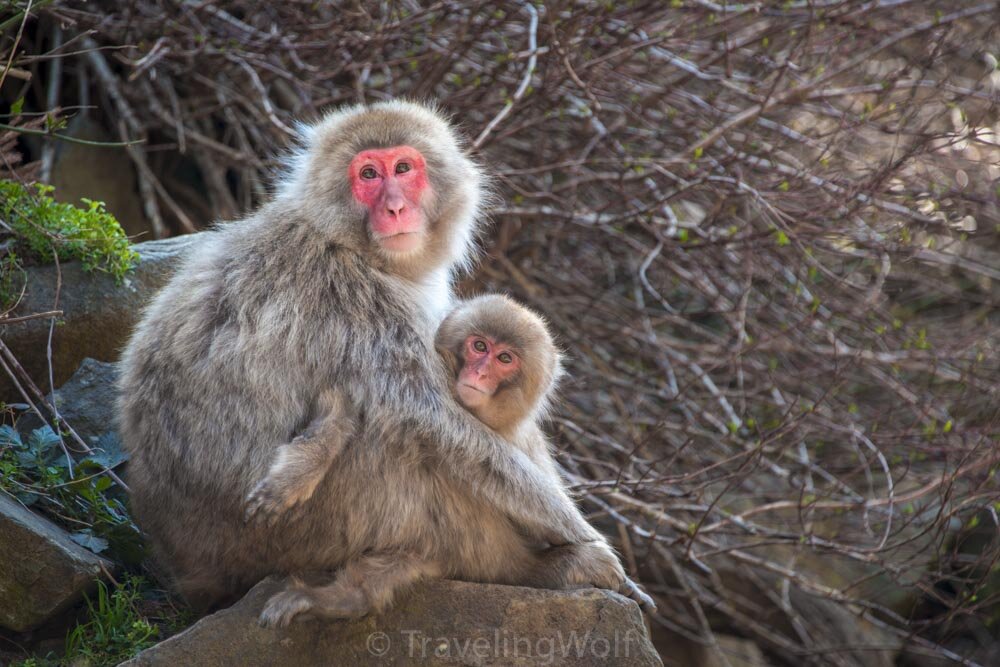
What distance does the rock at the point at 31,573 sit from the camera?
11.6 feet

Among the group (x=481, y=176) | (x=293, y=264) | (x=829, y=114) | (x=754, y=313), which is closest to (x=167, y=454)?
(x=293, y=264)

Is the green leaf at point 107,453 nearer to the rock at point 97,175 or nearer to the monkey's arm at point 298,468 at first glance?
the monkey's arm at point 298,468

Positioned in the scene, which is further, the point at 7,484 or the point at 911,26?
the point at 911,26

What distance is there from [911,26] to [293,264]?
15.4 feet

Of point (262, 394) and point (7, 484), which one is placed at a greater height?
point (262, 394)

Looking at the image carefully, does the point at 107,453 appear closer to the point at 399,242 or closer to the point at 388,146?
the point at 399,242

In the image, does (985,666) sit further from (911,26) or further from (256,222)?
(256,222)

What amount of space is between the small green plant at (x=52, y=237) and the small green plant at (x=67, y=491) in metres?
0.82

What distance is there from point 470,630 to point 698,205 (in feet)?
15.3

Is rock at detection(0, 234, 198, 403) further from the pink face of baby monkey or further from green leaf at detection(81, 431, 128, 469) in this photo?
the pink face of baby monkey

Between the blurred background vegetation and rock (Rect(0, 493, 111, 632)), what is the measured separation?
2.34 metres

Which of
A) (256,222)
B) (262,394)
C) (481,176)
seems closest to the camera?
(262,394)

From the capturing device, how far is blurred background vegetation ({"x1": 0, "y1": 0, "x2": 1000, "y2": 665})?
5.73m

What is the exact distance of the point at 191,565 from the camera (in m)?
3.57
